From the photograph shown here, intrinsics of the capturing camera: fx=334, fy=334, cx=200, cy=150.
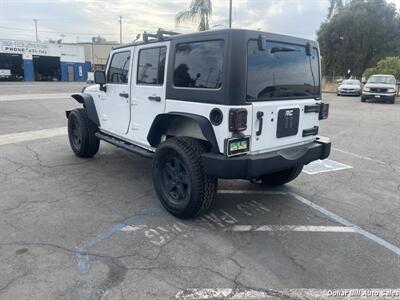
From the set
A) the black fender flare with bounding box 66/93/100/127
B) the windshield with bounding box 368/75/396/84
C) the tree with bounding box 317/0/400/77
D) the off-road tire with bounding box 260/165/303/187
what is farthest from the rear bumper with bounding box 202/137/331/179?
the tree with bounding box 317/0/400/77

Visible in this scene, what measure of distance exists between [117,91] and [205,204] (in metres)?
2.47

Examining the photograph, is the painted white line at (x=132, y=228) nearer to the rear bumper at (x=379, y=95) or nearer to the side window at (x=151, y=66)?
the side window at (x=151, y=66)

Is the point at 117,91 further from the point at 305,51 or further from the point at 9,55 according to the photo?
the point at 9,55

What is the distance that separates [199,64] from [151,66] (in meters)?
0.98

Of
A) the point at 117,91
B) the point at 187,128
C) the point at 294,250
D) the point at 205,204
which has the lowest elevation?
the point at 294,250

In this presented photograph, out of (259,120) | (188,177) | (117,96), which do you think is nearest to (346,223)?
(259,120)

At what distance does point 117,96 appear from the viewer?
514 centimetres

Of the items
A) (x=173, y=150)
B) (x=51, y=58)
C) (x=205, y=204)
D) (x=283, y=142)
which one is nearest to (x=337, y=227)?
(x=283, y=142)

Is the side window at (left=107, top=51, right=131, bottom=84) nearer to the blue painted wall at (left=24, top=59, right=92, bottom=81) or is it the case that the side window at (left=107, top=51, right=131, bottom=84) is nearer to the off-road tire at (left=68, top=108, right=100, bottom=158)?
the off-road tire at (left=68, top=108, right=100, bottom=158)

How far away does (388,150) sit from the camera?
25.4 feet

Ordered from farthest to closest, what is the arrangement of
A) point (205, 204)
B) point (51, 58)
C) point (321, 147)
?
point (51, 58), point (321, 147), point (205, 204)

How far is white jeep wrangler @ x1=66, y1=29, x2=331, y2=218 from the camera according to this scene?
332cm

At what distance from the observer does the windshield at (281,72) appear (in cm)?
342

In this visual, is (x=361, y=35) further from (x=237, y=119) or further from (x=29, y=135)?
(x=237, y=119)
